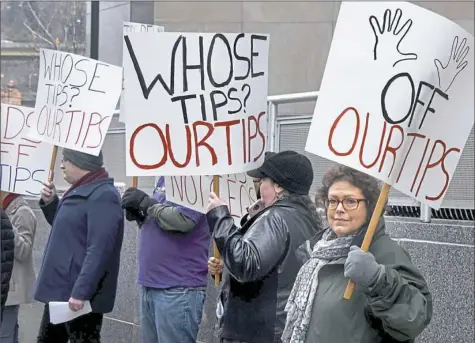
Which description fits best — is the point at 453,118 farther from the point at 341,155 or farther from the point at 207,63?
the point at 207,63

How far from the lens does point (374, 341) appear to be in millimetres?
4340

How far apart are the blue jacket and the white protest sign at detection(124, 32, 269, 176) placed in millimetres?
1388

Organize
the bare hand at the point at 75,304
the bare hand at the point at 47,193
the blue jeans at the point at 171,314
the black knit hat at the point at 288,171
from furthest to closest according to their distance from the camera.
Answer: the bare hand at the point at 47,193 → the bare hand at the point at 75,304 → the blue jeans at the point at 171,314 → the black knit hat at the point at 288,171

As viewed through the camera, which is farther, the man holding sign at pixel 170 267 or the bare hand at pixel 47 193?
the bare hand at pixel 47 193

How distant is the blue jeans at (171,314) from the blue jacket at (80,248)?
13.4 inches

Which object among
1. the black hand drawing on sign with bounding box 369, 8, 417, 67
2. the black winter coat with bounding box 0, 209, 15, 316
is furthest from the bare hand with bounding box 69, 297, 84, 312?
the black hand drawing on sign with bounding box 369, 8, 417, 67

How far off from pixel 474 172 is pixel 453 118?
214 cm

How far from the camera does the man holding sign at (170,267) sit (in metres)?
6.89

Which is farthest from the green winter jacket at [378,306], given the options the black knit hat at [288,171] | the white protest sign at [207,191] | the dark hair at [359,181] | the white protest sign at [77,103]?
the white protest sign at [77,103]

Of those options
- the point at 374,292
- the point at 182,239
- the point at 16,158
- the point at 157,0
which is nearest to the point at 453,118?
the point at 374,292

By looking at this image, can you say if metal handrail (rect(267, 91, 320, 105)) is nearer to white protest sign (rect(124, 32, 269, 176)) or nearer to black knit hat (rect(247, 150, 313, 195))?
white protest sign (rect(124, 32, 269, 176))

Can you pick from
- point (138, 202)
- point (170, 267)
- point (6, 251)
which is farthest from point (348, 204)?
point (6, 251)

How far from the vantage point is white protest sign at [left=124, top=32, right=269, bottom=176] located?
5.89 meters

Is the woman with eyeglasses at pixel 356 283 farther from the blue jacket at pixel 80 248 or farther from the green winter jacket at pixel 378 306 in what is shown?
the blue jacket at pixel 80 248
